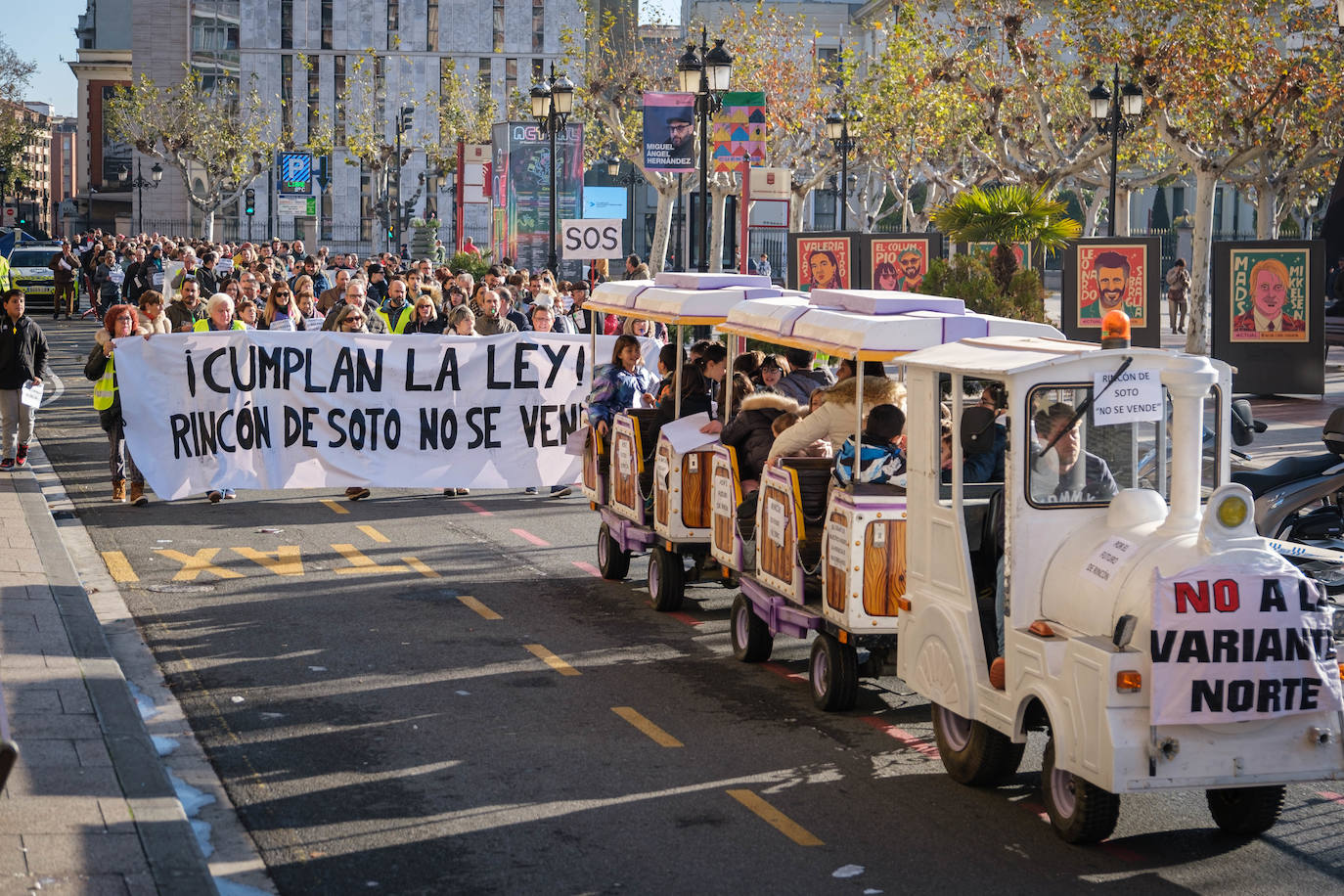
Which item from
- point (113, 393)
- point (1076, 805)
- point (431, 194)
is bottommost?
point (1076, 805)

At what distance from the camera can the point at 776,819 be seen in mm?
8016

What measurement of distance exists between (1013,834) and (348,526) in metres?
9.53

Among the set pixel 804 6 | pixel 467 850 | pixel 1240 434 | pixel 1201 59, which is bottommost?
pixel 467 850

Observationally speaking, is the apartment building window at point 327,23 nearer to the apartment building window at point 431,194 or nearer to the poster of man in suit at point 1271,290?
the apartment building window at point 431,194

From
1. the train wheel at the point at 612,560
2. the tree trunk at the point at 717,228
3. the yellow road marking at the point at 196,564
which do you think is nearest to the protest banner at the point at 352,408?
the yellow road marking at the point at 196,564

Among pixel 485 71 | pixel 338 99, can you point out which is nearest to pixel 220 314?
pixel 338 99

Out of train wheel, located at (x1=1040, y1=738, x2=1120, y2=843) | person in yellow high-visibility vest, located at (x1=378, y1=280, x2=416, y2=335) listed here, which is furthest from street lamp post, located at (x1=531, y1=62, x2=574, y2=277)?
train wheel, located at (x1=1040, y1=738, x2=1120, y2=843)

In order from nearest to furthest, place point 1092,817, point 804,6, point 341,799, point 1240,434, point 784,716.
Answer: point 1092,817 < point 341,799 < point 784,716 < point 1240,434 < point 804,6

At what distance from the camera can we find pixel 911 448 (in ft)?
28.7

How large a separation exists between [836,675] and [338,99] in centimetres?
10907

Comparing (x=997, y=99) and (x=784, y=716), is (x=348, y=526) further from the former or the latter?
(x=997, y=99)

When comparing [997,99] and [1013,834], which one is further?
[997,99]

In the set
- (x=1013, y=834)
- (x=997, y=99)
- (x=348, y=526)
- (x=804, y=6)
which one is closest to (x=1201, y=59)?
(x=997, y=99)

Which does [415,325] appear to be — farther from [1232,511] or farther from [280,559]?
[1232,511]
